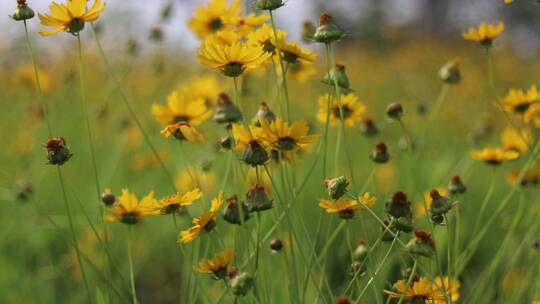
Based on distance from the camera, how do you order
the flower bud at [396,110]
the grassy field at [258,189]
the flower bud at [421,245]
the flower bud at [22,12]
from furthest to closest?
the flower bud at [396,110]
the flower bud at [22,12]
the grassy field at [258,189]
the flower bud at [421,245]

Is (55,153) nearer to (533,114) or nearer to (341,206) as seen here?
(341,206)

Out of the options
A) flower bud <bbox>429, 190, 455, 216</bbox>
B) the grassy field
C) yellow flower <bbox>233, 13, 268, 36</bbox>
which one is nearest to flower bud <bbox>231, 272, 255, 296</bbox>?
the grassy field

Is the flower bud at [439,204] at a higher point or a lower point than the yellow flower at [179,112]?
lower

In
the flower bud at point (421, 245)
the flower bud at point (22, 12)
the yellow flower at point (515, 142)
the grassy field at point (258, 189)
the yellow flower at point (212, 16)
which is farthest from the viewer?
the yellow flower at point (515, 142)

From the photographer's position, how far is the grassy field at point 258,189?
Answer: 0.82m

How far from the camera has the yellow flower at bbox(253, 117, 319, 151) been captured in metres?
0.79

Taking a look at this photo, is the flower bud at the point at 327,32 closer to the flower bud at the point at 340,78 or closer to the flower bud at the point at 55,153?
the flower bud at the point at 340,78

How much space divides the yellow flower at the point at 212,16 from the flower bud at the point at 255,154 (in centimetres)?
38

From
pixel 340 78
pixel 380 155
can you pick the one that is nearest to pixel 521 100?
pixel 380 155

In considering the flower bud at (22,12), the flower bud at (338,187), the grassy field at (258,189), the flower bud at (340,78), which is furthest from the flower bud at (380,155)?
the flower bud at (22,12)

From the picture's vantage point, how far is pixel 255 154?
0.78 metres

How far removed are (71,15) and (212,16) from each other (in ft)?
1.03

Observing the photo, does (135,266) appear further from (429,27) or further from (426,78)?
(429,27)

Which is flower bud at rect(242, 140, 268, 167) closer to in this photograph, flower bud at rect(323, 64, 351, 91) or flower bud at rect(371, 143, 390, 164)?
flower bud at rect(323, 64, 351, 91)
